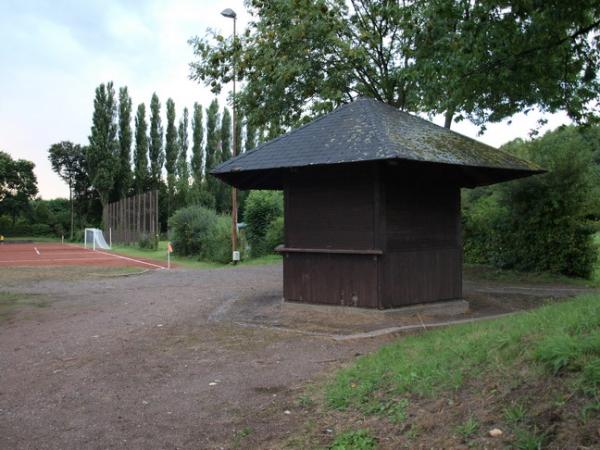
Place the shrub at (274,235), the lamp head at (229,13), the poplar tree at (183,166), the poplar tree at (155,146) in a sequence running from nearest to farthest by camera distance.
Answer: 1. the lamp head at (229,13)
2. the shrub at (274,235)
3. the poplar tree at (183,166)
4. the poplar tree at (155,146)

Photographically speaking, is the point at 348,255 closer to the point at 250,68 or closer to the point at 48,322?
the point at 48,322

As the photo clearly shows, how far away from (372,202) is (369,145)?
3.26ft

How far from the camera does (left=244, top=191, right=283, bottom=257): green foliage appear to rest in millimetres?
28266

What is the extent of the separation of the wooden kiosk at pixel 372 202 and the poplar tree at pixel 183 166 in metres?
46.8

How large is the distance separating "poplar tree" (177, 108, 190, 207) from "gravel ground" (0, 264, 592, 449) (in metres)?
46.1

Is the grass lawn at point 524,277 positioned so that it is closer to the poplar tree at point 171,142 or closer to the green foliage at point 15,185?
the poplar tree at point 171,142

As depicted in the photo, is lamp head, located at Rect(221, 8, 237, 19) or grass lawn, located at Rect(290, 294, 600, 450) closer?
grass lawn, located at Rect(290, 294, 600, 450)

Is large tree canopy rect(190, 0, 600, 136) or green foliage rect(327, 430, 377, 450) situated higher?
large tree canopy rect(190, 0, 600, 136)

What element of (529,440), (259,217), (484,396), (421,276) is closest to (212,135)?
(259,217)

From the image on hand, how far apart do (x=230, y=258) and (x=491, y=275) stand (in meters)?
13.0

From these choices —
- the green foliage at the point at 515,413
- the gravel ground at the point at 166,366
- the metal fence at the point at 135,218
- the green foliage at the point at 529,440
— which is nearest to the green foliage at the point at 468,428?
the green foliage at the point at 515,413

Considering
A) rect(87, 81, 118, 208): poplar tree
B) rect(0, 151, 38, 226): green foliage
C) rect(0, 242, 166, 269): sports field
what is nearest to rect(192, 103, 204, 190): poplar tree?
rect(87, 81, 118, 208): poplar tree

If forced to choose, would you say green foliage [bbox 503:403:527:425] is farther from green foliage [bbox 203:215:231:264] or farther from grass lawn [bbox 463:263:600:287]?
green foliage [bbox 203:215:231:264]

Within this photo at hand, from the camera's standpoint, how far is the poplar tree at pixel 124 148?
65.2 metres
